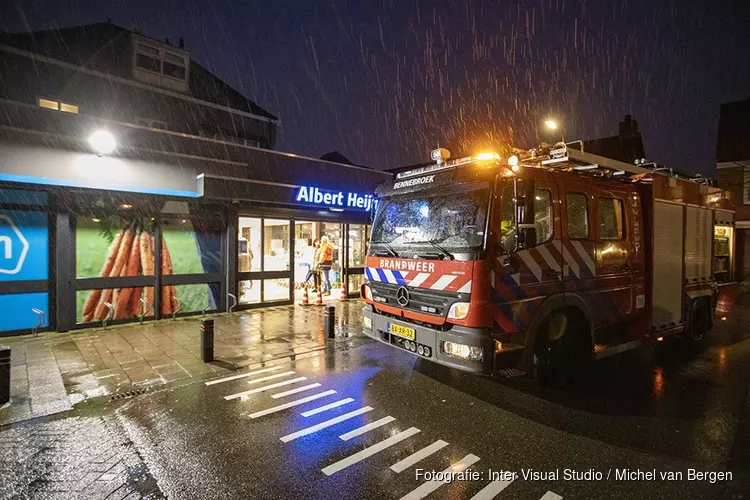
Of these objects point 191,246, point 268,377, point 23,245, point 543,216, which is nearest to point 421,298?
point 543,216

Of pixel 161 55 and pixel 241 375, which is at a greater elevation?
pixel 161 55

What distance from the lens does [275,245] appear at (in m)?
12.1

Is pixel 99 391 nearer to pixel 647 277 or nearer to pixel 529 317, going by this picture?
pixel 529 317

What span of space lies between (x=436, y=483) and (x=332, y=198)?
9.88 m

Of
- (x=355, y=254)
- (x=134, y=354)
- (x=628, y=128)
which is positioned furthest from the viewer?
(x=628, y=128)

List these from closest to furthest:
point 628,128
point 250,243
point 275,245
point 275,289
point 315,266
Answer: point 250,243 → point 275,245 → point 275,289 → point 315,266 → point 628,128

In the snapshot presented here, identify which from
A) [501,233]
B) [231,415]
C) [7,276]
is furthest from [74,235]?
[501,233]

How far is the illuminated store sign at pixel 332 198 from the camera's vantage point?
11.8 meters

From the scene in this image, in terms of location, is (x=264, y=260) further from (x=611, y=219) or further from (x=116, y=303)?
(x=611, y=219)

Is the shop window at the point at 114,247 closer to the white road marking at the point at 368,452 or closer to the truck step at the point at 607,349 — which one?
the white road marking at the point at 368,452

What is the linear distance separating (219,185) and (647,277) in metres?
9.34

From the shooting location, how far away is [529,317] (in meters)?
5.15

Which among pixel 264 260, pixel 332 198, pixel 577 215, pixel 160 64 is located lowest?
pixel 264 260

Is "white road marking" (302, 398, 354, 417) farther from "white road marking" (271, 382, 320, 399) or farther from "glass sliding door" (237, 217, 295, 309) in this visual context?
"glass sliding door" (237, 217, 295, 309)
